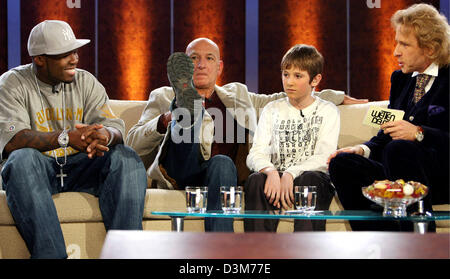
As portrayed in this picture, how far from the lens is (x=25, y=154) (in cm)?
212

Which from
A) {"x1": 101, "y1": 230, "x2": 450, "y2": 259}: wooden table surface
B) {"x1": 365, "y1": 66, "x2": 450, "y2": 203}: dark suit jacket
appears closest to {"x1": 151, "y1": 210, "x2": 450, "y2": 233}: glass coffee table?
{"x1": 365, "y1": 66, "x2": 450, "y2": 203}: dark suit jacket

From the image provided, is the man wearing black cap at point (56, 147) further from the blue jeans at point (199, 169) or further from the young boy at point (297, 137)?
the young boy at point (297, 137)

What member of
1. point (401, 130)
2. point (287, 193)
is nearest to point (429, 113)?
point (401, 130)

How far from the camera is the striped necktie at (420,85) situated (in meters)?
2.45

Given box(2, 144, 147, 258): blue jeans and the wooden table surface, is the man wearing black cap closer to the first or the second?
box(2, 144, 147, 258): blue jeans

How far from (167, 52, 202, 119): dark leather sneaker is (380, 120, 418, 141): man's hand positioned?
784 millimetres

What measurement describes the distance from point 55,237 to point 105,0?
102 inches

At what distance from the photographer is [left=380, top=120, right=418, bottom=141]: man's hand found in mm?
2273

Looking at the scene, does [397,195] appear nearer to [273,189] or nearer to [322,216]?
[322,216]

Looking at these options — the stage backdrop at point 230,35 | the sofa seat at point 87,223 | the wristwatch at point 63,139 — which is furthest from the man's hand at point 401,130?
the stage backdrop at point 230,35

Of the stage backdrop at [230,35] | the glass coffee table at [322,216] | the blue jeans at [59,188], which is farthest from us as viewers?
the stage backdrop at [230,35]

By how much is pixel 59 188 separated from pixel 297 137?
1.04 metres

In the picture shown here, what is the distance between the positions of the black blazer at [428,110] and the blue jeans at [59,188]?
1.06 m
